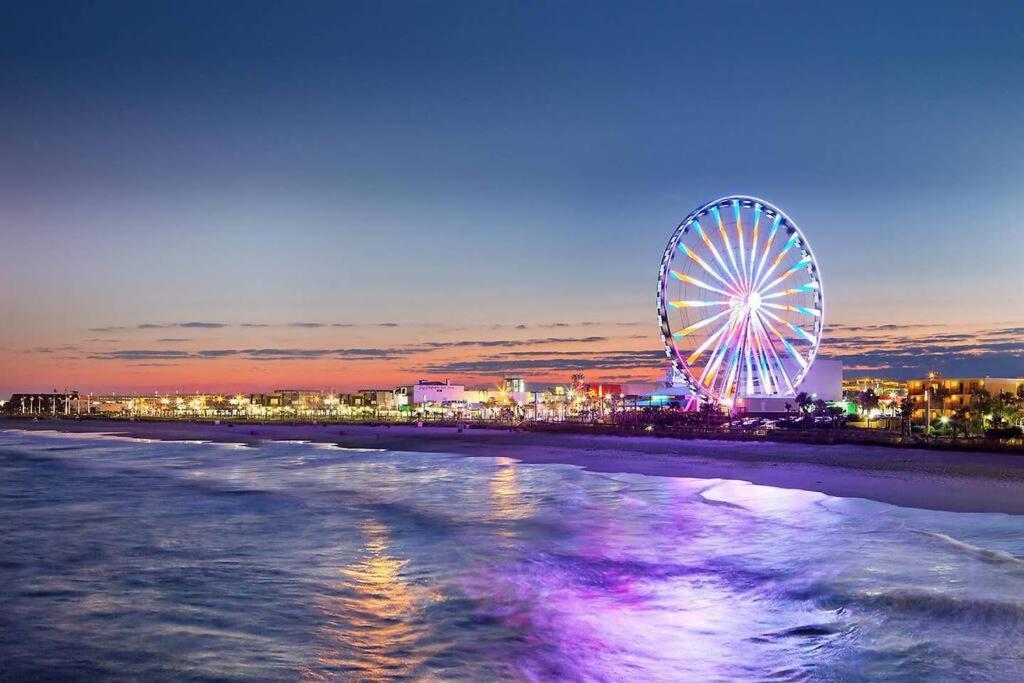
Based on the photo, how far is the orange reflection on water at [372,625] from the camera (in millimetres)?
10028

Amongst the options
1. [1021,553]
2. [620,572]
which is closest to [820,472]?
Result: [1021,553]

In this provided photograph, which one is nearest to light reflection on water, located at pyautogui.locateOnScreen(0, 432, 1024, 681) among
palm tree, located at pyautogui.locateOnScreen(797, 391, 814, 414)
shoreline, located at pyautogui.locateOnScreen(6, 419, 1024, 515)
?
shoreline, located at pyautogui.locateOnScreen(6, 419, 1024, 515)

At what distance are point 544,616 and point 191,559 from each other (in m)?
8.95

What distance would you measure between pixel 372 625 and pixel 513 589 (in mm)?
3329

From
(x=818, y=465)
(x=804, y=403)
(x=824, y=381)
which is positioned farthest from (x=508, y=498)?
(x=824, y=381)

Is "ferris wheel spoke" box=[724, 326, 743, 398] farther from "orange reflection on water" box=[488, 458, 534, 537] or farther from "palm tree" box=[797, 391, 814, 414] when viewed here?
"orange reflection on water" box=[488, 458, 534, 537]

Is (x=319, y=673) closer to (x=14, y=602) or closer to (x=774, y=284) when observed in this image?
(x=14, y=602)

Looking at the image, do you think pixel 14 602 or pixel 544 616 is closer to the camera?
pixel 544 616

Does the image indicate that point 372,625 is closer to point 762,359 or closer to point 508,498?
point 508,498

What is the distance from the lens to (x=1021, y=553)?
16.5m

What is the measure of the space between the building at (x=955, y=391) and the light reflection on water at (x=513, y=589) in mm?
98888

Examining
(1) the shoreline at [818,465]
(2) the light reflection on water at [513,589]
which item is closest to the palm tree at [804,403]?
(1) the shoreline at [818,465]

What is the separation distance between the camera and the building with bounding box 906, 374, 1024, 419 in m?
112

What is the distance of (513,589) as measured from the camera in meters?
14.7
